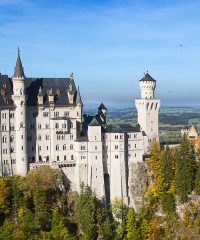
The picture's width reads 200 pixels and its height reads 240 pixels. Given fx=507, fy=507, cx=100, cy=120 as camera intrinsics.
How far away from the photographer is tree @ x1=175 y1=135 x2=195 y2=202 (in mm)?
81938

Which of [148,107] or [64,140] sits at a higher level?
[148,107]

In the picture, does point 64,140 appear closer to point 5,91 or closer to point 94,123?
point 94,123

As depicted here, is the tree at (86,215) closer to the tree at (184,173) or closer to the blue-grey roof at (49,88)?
the tree at (184,173)

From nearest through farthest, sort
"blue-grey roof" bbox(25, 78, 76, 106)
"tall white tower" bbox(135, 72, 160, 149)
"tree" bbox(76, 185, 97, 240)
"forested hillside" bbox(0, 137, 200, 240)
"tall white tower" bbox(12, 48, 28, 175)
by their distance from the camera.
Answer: "forested hillside" bbox(0, 137, 200, 240) → "tree" bbox(76, 185, 97, 240) → "tall white tower" bbox(12, 48, 28, 175) → "blue-grey roof" bbox(25, 78, 76, 106) → "tall white tower" bbox(135, 72, 160, 149)

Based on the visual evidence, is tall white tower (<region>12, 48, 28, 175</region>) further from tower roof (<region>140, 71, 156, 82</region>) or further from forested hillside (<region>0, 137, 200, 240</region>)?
tower roof (<region>140, 71, 156, 82</region>)

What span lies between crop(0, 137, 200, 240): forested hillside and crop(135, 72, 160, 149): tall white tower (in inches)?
178

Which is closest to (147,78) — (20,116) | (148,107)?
(148,107)

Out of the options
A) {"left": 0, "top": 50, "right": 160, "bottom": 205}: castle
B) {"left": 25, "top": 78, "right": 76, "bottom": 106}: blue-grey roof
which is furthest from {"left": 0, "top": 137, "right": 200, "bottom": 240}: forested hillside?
{"left": 25, "top": 78, "right": 76, "bottom": 106}: blue-grey roof

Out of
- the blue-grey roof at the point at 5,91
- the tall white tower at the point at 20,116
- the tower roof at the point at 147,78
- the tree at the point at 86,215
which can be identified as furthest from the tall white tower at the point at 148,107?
the blue-grey roof at the point at 5,91

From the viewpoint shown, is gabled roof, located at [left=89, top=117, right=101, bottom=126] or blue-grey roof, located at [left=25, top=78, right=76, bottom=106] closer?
gabled roof, located at [left=89, top=117, right=101, bottom=126]

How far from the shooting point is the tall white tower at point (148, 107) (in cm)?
9100

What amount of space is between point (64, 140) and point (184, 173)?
67.9 feet

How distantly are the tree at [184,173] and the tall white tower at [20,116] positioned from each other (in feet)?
82.3

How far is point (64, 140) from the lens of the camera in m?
85.9
